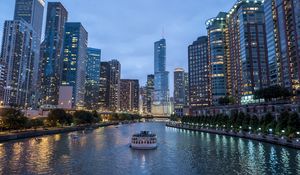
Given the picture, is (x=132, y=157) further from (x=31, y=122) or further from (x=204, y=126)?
(x=204, y=126)

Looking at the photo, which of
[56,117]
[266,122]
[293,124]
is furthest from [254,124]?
[56,117]

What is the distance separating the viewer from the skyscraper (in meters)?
170

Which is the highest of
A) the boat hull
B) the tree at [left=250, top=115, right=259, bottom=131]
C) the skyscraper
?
the skyscraper

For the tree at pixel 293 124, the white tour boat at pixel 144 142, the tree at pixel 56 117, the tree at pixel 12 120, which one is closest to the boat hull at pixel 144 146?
the white tour boat at pixel 144 142

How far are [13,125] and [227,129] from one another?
104m

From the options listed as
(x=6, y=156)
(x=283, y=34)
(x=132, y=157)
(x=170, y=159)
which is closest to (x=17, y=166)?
(x=6, y=156)

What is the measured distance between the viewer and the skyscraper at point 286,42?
170 metres

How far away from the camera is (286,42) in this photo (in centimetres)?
18212

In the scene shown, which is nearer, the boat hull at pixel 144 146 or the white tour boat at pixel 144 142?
the boat hull at pixel 144 146

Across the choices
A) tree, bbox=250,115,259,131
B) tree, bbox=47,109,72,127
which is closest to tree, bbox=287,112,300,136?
tree, bbox=250,115,259,131

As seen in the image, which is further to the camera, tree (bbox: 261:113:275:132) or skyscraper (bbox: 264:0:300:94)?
skyscraper (bbox: 264:0:300:94)

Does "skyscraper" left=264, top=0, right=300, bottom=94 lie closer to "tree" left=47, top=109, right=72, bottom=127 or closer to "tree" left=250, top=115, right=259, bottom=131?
"tree" left=250, top=115, right=259, bottom=131

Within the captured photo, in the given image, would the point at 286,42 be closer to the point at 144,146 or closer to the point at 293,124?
the point at 293,124

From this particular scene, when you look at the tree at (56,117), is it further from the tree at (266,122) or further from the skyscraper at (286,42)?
the skyscraper at (286,42)
